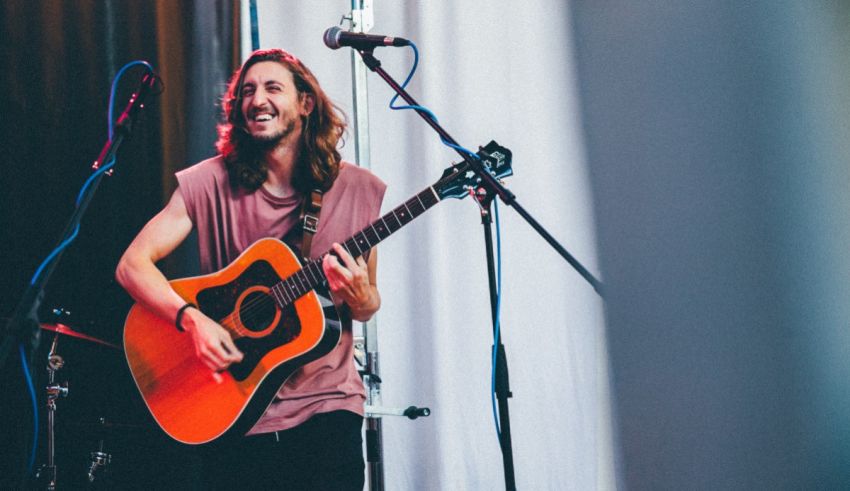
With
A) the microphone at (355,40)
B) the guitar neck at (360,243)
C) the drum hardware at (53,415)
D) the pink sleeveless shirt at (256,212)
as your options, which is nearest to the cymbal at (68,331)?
the drum hardware at (53,415)

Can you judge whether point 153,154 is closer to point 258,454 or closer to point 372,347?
point 372,347

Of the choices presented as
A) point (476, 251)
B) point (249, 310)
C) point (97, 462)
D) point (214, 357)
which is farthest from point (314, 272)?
point (97, 462)

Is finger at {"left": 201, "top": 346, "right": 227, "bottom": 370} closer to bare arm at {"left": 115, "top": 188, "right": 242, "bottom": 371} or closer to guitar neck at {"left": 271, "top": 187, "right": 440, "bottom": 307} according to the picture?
bare arm at {"left": 115, "top": 188, "right": 242, "bottom": 371}

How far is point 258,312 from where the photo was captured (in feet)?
6.85

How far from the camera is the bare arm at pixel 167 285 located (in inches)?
80.0

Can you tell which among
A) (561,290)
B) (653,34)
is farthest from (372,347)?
(653,34)

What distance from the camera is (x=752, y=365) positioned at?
75 centimetres

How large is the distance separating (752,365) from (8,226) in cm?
282

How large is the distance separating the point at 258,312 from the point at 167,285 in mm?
302

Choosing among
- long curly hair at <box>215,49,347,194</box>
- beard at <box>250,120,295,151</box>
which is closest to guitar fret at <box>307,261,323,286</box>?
long curly hair at <box>215,49,347,194</box>

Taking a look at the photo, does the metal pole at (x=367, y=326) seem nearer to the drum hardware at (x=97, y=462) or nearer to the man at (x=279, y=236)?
the man at (x=279, y=236)

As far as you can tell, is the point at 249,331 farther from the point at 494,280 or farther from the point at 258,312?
the point at 494,280

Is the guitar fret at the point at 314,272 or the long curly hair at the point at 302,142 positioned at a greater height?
the long curly hair at the point at 302,142

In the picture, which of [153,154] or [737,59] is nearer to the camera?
[737,59]
